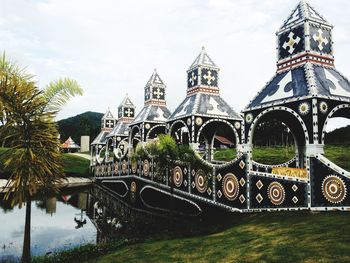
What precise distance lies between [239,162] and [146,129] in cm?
1497

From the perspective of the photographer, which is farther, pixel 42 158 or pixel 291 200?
pixel 291 200

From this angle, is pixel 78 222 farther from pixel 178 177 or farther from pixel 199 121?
pixel 199 121

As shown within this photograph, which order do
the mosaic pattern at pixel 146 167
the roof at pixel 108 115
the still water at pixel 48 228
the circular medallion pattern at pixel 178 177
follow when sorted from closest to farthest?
the still water at pixel 48 228
the circular medallion pattern at pixel 178 177
the mosaic pattern at pixel 146 167
the roof at pixel 108 115

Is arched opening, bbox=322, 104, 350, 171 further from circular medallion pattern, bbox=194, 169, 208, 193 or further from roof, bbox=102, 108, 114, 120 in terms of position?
roof, bbox=102, 108, 114, 120

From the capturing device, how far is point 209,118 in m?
18.9

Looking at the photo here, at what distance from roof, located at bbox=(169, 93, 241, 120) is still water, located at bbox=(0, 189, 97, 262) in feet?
29.4

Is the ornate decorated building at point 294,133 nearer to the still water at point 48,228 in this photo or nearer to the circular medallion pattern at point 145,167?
the circular medallion pattern at point 145,167

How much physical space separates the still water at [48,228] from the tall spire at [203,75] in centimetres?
1115

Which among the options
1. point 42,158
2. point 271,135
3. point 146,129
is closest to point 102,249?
point 42,158

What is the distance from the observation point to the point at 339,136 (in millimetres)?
43875

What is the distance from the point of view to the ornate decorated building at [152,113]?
2621 centimetres

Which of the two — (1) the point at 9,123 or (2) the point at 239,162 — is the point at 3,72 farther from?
(2) the point at 239,162

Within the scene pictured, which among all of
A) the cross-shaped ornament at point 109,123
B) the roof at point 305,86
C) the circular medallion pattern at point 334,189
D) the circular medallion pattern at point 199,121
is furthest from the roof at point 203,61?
the cross-shaped ornament at point 109,123

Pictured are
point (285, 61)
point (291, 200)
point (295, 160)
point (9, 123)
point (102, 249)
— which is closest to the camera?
point (9, 123)
